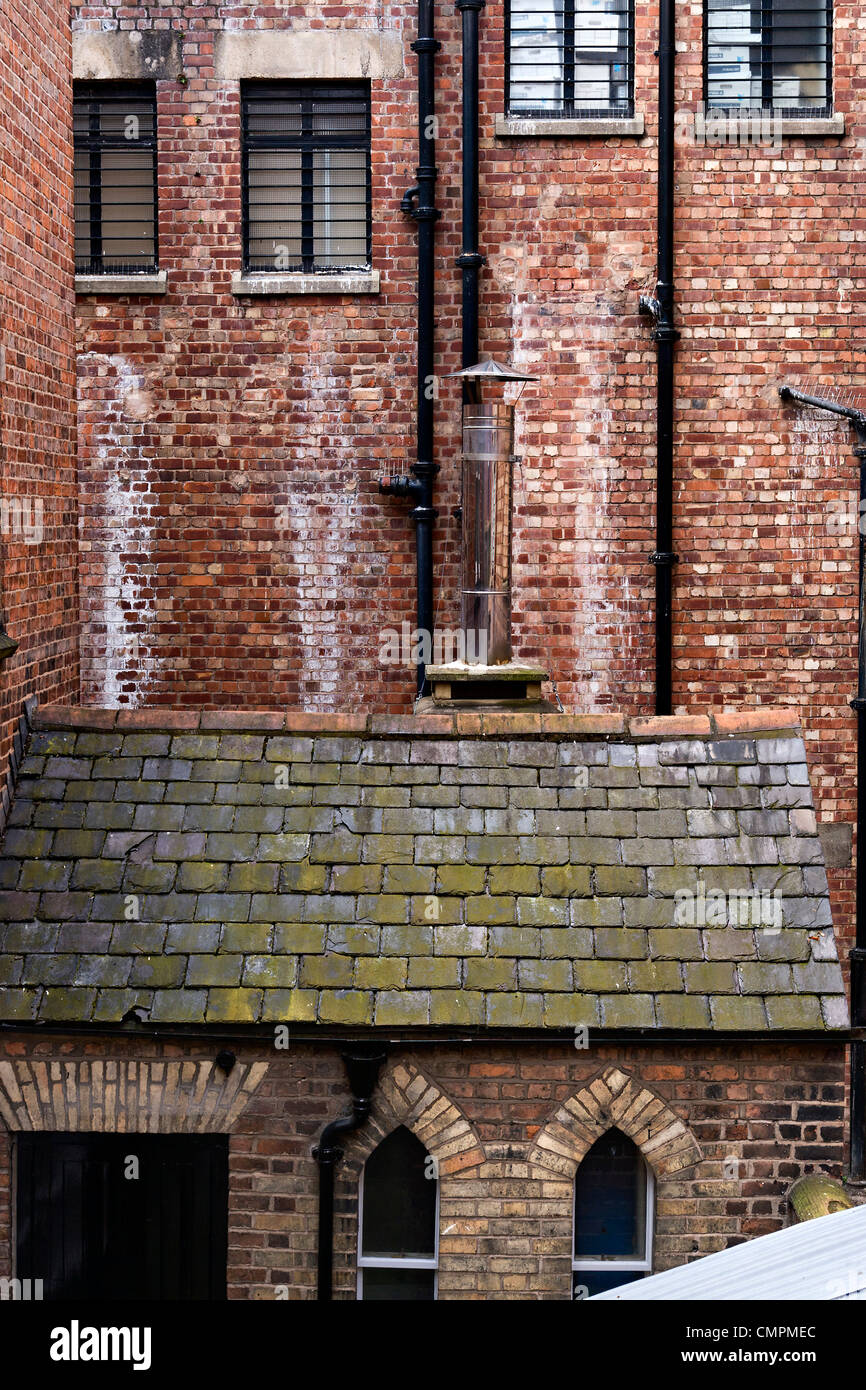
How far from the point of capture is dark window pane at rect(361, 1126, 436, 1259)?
273 inches

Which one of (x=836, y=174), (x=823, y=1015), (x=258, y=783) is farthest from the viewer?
(x=836, y=174)

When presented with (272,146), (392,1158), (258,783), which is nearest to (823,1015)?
(392,1158)

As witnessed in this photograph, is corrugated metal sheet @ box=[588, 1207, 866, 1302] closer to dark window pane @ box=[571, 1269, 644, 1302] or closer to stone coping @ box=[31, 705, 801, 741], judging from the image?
dark window pane @ box=[571, 1269, 644, 1302]

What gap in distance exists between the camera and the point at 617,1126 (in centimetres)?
673

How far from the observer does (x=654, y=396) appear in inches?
444

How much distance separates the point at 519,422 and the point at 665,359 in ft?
3.92

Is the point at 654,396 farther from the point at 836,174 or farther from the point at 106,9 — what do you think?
the point at 106,9

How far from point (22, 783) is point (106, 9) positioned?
6790 millimetres

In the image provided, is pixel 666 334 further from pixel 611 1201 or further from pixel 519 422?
pixel 611 1201

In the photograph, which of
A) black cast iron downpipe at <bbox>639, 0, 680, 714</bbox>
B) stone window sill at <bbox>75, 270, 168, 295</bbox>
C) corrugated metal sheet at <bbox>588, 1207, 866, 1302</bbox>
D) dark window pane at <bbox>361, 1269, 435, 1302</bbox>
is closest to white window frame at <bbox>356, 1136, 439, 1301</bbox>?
dark window pane at <bbox>361, 1269, 435, 1302</bbox>

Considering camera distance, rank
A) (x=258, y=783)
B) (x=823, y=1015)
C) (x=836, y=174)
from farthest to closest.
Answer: (x=836, y=174)
(x=258, y=783)
(x=823, y=1015)

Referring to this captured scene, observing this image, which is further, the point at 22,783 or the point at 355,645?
the point at 355,645

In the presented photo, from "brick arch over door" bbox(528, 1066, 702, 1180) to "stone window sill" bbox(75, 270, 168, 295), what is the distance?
7.24m

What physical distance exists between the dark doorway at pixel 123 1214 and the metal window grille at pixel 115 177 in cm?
708
